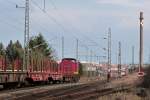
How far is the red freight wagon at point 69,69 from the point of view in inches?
2672

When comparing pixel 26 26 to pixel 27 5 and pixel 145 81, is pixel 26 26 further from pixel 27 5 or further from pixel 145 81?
pixel 145 81

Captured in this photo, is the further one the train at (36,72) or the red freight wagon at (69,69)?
the red freight wagon at (69,69)

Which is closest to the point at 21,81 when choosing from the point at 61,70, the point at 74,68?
the point at 61,70

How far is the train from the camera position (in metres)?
40.4

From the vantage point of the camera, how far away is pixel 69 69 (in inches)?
2744

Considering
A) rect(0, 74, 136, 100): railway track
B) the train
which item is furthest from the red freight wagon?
rect(0, 74, 136, 100): railway track

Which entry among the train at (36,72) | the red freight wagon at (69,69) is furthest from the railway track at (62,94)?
the red freight wagon at (69,69)

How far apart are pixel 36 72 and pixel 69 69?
19975mm

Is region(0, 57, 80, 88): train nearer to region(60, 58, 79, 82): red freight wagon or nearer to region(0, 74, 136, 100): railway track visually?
region(60, 58, 79, 82): red freight wagon

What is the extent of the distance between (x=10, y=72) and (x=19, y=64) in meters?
4.11

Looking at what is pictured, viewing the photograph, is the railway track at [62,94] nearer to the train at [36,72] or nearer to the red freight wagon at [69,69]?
the train at [36,72]

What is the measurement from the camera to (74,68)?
7200cm

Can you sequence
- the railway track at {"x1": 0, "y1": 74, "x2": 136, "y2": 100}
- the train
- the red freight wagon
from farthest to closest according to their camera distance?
→ the red freight wagon → the train → the railway track at {"x1": 0, "y1": 74, "x2": 136, "y2": 100}

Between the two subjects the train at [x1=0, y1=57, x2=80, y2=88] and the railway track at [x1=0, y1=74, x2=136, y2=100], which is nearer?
the railway track at [x1=0, y1=74, x2=136, y2=100]
